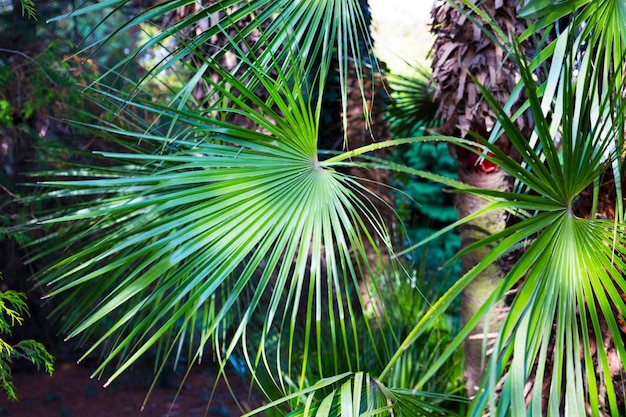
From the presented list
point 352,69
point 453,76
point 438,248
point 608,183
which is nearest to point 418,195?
point 438,248

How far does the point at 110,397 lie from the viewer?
4434 mm

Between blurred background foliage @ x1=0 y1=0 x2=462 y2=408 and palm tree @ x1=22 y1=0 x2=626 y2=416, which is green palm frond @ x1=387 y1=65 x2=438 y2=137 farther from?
palm tree @ x1=22 y1=0 x2=626 y2=416

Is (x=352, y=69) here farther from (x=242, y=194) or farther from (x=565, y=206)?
(x=565, y=206)

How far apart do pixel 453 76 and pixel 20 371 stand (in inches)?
161

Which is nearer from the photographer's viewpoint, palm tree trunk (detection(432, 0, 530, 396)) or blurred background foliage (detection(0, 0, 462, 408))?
palm tree trunk (detection(432, 0, 530, 396))

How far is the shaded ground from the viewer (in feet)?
13.6

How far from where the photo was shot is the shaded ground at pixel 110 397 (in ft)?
13.6

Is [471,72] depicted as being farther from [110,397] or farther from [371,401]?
[110,397]

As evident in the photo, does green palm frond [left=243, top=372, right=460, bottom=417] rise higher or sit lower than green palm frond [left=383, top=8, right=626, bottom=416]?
lower

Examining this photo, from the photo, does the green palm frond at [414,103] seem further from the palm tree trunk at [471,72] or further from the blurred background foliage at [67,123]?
the palm tree trunk at [471,72]

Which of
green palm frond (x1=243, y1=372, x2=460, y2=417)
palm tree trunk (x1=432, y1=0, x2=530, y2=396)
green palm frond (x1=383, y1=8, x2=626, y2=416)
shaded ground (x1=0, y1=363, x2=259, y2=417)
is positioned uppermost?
palm tree trunk (x1=432, y1=0, x2=530, y2=396)

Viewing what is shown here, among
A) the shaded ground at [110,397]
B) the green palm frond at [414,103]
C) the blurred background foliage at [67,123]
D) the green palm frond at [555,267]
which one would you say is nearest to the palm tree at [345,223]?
the green palm frond at [555,267]

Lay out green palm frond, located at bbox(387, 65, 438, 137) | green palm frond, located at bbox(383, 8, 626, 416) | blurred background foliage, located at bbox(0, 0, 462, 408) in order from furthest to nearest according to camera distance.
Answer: green palm frond, located at bbox(387, 65, 438, 137)
blurred background foliage, located at bbox(0, 0, 462, 408)
green palm frond, located at bbox(383, 8, 626, 416)

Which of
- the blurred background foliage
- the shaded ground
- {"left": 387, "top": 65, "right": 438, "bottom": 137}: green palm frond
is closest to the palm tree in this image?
the blurred background foliage
